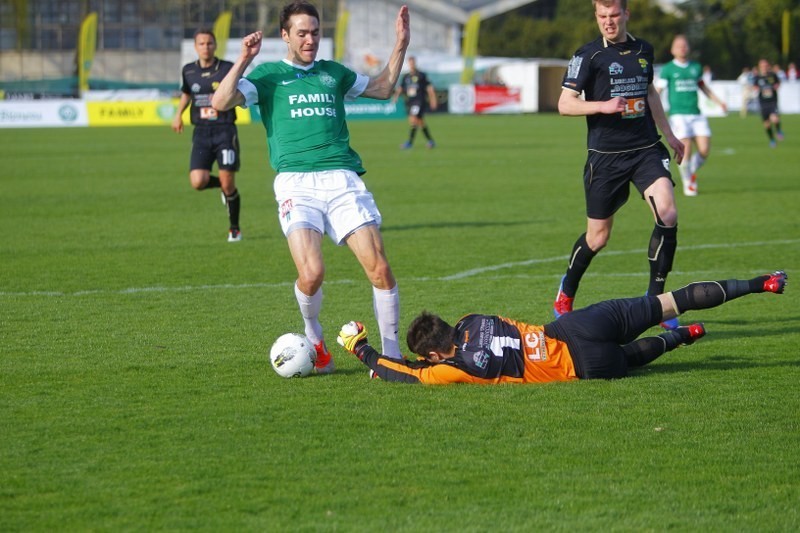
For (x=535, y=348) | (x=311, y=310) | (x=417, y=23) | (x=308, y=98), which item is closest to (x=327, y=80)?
(x=308, y=98)

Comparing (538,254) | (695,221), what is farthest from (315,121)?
(695,221)

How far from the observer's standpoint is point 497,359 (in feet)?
21.7

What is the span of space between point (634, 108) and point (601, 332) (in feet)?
7.35

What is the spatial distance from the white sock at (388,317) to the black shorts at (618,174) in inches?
78.4

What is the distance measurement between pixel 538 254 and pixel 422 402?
6.47 meters

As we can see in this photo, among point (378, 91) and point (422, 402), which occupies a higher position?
point (378, 91)

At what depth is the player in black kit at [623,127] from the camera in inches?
320

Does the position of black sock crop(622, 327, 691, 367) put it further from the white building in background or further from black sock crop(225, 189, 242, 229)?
the white building in background

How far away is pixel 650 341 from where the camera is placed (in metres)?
6.90

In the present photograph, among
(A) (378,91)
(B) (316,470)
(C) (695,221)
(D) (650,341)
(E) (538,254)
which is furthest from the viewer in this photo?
(C) (695,221)

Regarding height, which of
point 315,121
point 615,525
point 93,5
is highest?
point 93,5

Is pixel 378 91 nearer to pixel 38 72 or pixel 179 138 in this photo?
pixel 179 138

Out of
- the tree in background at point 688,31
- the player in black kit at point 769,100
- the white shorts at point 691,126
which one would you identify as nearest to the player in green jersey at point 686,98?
the white shorts at point 691,126

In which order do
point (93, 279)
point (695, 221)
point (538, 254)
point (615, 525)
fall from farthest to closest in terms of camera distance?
point (695, 221) → point (538, 254) → point (93, 279) → point (615, 525)
